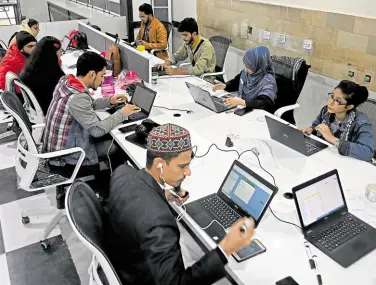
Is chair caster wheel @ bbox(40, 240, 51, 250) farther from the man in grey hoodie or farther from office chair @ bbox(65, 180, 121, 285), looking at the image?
office chair @ bbox(65, 180, 121, 285)

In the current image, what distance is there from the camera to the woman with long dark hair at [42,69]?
3.24 metres

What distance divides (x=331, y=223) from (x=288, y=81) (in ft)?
5.82

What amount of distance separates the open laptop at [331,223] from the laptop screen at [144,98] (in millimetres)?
1452

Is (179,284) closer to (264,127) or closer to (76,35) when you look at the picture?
(264,127)

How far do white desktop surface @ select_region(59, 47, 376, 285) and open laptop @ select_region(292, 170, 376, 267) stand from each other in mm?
41

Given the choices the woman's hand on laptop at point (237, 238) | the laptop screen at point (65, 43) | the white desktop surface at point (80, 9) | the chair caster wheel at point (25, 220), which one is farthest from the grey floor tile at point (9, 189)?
the white desktop surface at point (80, 9)

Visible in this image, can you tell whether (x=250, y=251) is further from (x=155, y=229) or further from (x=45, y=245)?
(x=45, y=245)

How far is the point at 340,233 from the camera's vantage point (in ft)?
5.18

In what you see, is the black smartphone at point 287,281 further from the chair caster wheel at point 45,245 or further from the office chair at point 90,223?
the chair caster wheel at point 45,245

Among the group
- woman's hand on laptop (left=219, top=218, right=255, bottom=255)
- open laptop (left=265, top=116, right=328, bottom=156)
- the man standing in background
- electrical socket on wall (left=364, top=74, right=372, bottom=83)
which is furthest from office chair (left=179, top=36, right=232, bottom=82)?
woman's hand on laptop (left=219, top=218, right=255, bottom=255)

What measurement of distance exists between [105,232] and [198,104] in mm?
1757

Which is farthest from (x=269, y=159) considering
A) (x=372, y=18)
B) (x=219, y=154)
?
(x=372, y=18)

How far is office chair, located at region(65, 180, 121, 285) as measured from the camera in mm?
1229

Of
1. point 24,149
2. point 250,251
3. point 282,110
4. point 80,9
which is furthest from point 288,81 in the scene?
point 80,9
